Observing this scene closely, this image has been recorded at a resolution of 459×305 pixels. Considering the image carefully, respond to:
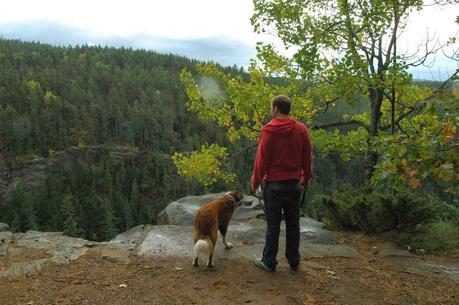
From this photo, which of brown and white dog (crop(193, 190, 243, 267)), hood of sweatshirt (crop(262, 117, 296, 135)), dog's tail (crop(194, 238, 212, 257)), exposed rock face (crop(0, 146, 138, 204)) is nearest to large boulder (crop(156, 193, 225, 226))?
brown and white dog (crop(193, 190, 243, 267))

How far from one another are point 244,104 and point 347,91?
3.39 m

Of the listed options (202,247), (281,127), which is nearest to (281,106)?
(281,127)

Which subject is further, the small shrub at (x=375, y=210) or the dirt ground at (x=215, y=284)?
the small shrub at (x=375, y=210)

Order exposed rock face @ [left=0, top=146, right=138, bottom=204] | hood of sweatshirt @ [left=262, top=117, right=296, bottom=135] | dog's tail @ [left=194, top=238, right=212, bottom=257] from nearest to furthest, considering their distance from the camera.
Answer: hood of sweatshirt @ [left=262, top=117, right=296, bottom=135] → dog's tail @ [left=194, top=238, right=212, bottom=257] → exposed rock face @ [left=0, top=146, right=138, bottom=204]

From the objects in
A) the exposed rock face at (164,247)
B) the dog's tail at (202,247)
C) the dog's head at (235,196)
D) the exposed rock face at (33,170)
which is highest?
the dog's head at (235,196)

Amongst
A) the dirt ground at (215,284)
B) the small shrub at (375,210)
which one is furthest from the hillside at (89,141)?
the dirt ground at (215,284)

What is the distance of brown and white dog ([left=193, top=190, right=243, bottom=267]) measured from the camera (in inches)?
229

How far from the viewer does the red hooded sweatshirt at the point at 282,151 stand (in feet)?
18.6

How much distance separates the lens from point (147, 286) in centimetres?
570

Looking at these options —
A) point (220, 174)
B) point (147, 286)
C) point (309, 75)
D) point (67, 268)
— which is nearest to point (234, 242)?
point (147, 286)

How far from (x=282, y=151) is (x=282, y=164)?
0.59 feet

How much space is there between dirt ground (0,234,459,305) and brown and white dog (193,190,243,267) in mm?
406

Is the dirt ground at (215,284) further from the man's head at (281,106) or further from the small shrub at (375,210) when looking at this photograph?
the man's head at (281,106)

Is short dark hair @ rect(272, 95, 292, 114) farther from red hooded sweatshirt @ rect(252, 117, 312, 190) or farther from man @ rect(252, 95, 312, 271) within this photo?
red hooded sweatshirt @ rect(252, 117, 312, 190)
